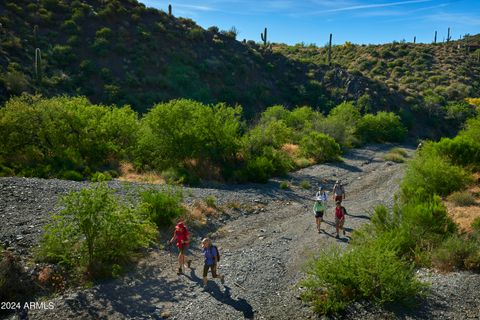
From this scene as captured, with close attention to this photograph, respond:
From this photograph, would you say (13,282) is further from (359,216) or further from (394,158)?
(394,158)

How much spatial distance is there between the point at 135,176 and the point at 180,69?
87.7 feet

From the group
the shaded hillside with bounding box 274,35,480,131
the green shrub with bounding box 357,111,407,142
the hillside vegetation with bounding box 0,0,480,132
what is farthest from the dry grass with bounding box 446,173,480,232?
the shaded hillside with bounding box 274,35,480,131

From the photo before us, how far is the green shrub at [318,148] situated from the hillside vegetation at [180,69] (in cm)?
1391

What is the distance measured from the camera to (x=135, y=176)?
21766mm

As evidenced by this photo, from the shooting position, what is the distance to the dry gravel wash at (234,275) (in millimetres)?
9219

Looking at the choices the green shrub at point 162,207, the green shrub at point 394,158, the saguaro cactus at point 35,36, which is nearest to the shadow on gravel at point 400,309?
the green shrub at point 162,207

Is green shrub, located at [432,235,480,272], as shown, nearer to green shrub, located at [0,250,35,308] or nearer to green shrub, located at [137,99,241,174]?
green shrub, located at [0,250,35,308]

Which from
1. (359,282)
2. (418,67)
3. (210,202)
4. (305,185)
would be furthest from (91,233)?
(418,67)

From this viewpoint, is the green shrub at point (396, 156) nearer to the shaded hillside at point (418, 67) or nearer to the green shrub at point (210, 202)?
the shaded hillside at point (418, 67)

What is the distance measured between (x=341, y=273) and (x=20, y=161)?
706 inches

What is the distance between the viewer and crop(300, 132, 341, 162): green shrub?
30078 mm

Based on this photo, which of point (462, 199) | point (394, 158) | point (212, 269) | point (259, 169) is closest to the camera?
point (212, 269)

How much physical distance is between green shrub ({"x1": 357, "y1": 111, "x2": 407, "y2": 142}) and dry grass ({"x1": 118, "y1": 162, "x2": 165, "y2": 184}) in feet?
82.8

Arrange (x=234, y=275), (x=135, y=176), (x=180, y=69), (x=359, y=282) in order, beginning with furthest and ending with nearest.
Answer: (x=180, y=69) < (x=135, y=176) < (x=234, y=275) < (x=359, y=282)
